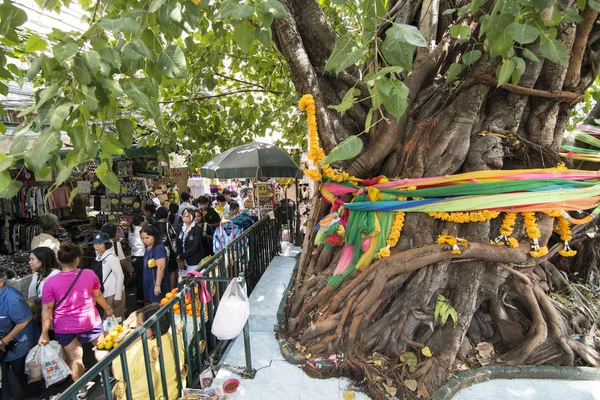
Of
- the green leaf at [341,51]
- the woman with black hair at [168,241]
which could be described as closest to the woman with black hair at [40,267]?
the woman with black hair at [168,241]

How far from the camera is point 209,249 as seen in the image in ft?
21.8

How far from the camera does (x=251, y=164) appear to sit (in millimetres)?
5934

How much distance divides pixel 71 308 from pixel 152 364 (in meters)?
1.68

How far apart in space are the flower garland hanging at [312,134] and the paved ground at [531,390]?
2.50 m

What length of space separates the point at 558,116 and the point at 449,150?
A: 122 cm

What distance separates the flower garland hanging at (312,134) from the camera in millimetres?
3592

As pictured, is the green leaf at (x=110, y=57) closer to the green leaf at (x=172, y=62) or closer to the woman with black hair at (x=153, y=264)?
the green leaf at (x=172, y=62)

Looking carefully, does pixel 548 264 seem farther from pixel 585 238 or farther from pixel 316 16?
pixel 316 16

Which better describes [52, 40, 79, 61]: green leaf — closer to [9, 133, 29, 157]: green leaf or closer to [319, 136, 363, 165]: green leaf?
[9, 133, 29, 157]: green leaf

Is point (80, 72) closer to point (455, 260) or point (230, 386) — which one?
point (230, 386)

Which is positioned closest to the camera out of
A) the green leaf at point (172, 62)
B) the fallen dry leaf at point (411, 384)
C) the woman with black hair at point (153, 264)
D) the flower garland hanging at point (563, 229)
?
the green leaf at point (172, 62)

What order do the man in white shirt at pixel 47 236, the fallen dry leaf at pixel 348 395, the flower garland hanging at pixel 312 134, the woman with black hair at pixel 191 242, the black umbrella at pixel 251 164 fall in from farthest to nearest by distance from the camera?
the black umbrella at pixel 251 164
the woman with black hair at pixel 191 242
the man in white shirt at pixel 47 236
the flower garland hanging at pixel 312 134
the fallen dry leaf at pixel 348 395

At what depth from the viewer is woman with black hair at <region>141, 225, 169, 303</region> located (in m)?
4.97

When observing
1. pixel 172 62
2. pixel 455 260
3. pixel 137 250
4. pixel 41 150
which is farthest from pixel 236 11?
pixel 137 250
